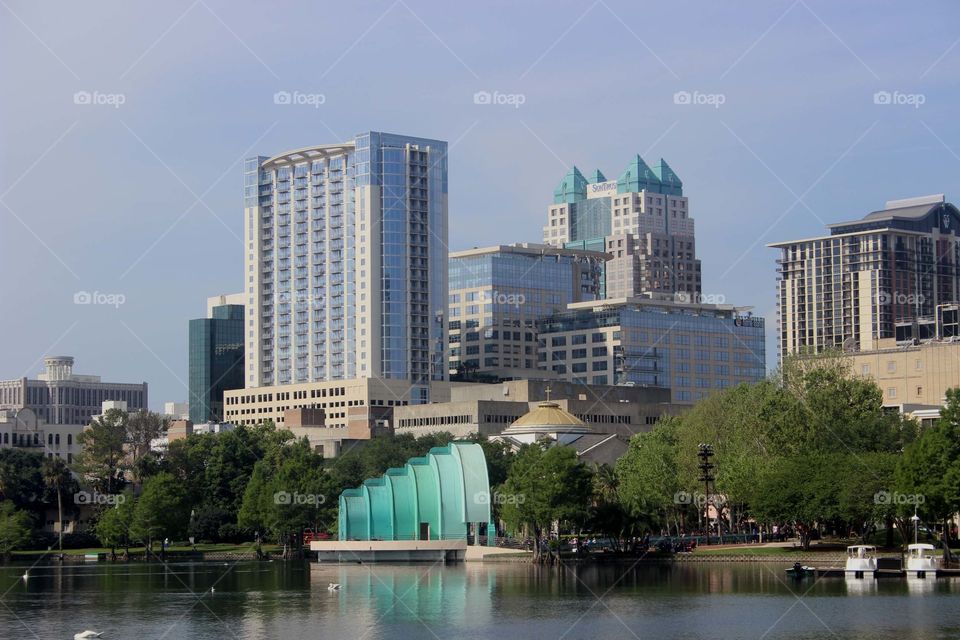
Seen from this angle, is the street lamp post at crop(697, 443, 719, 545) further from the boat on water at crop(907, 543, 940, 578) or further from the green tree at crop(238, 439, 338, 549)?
the green tree at crop(238, 439, 338, 549)

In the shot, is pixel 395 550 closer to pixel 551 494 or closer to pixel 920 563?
pixel 551 494

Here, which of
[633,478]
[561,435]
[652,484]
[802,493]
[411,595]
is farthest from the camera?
[561,435]

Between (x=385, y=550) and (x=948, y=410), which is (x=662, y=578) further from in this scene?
(x=385, y=550)

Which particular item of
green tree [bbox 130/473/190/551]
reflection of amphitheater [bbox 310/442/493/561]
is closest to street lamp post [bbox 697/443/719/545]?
reflection of amphitheater [bbox 310/442/493/561]

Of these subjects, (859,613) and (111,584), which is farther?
(111,584)

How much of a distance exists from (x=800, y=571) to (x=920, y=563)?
7.40 meters

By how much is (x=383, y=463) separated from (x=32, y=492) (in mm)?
42239

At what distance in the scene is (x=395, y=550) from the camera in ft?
469

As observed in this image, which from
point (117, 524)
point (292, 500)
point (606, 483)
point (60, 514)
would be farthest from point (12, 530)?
point (606, 483)

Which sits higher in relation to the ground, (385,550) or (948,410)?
(948,410)

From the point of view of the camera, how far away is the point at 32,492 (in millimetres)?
186375

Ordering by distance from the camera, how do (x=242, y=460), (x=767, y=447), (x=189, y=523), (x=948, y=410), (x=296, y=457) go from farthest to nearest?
(x=242, y=460), (x=189, y=523), (x=296, y=457), (x=767, y=447), (x=948, y=410)

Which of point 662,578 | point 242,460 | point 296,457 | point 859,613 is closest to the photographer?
point 859,613

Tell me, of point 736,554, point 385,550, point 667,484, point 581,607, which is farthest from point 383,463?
point 581,607
